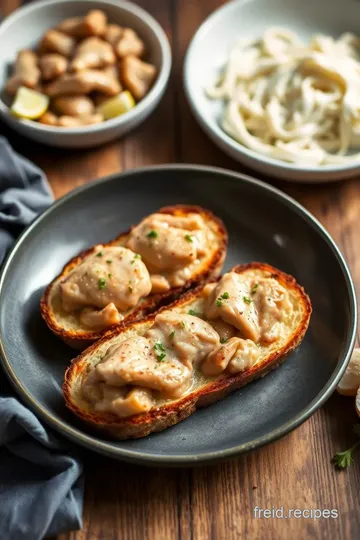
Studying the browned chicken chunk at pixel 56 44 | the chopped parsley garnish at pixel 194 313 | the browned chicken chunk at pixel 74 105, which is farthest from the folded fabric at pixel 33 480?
the browned chicken chunk at pixel 56 44

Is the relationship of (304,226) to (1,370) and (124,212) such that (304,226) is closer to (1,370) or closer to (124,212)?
(124,212)

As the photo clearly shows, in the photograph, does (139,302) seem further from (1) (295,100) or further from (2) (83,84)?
(1) (295,100)

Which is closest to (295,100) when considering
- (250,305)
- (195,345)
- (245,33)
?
(245,33)

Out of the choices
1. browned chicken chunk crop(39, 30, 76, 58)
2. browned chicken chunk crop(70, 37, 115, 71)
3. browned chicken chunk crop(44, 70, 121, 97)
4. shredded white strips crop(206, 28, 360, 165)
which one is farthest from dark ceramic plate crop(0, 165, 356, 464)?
browned chicken chunk crop(39, 30, 76, 58)

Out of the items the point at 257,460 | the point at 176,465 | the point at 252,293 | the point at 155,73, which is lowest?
the point at 257,460

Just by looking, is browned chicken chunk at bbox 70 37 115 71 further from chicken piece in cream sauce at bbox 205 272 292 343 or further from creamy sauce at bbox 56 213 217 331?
chicken piece in cream sauce at bbox 205 272 292 343

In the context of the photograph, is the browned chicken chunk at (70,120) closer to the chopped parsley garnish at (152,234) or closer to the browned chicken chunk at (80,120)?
the browned chicken chunk at (80,120)

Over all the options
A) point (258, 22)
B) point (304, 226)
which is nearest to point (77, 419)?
point (304, 226)
